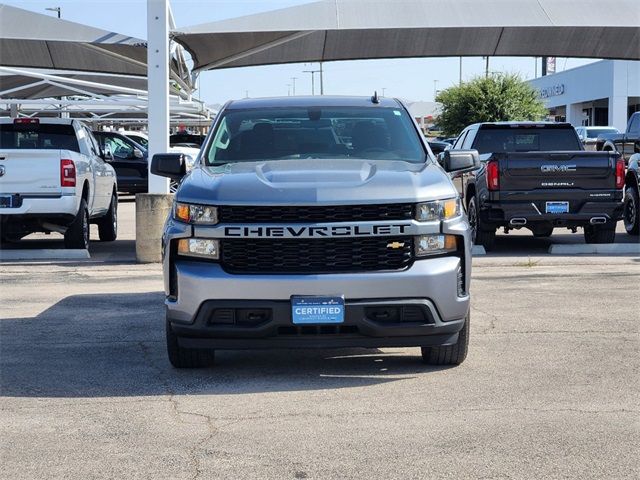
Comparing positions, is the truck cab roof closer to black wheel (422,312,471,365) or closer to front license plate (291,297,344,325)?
black wheel (422,312,471,365)

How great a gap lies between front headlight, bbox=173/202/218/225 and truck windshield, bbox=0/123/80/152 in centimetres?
854

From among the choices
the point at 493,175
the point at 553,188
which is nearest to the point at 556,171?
the point at 553,188

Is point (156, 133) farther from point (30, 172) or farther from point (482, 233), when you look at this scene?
point (482, 233)

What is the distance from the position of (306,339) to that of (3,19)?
14.3 m

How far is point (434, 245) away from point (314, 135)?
5.61 ft

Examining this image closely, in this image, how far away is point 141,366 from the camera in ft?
25.1

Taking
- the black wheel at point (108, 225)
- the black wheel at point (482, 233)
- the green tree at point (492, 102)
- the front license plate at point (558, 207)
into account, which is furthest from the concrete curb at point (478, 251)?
the green tree at point (492, 102)

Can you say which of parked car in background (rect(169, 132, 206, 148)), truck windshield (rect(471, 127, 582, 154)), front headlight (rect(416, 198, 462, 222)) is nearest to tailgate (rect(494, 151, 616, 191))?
truck windshield (rect(471, 127, 582, 154))

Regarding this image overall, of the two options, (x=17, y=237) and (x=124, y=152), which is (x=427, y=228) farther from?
(x=124, y=152)

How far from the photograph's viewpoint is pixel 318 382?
23.2 ft

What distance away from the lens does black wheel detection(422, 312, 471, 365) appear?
7.37m

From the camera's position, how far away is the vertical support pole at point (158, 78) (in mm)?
14422

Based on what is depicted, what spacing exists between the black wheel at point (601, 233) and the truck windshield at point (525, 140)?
1605 mm

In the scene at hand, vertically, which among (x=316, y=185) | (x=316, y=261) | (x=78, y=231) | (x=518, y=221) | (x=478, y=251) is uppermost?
(x=316, y=185)
